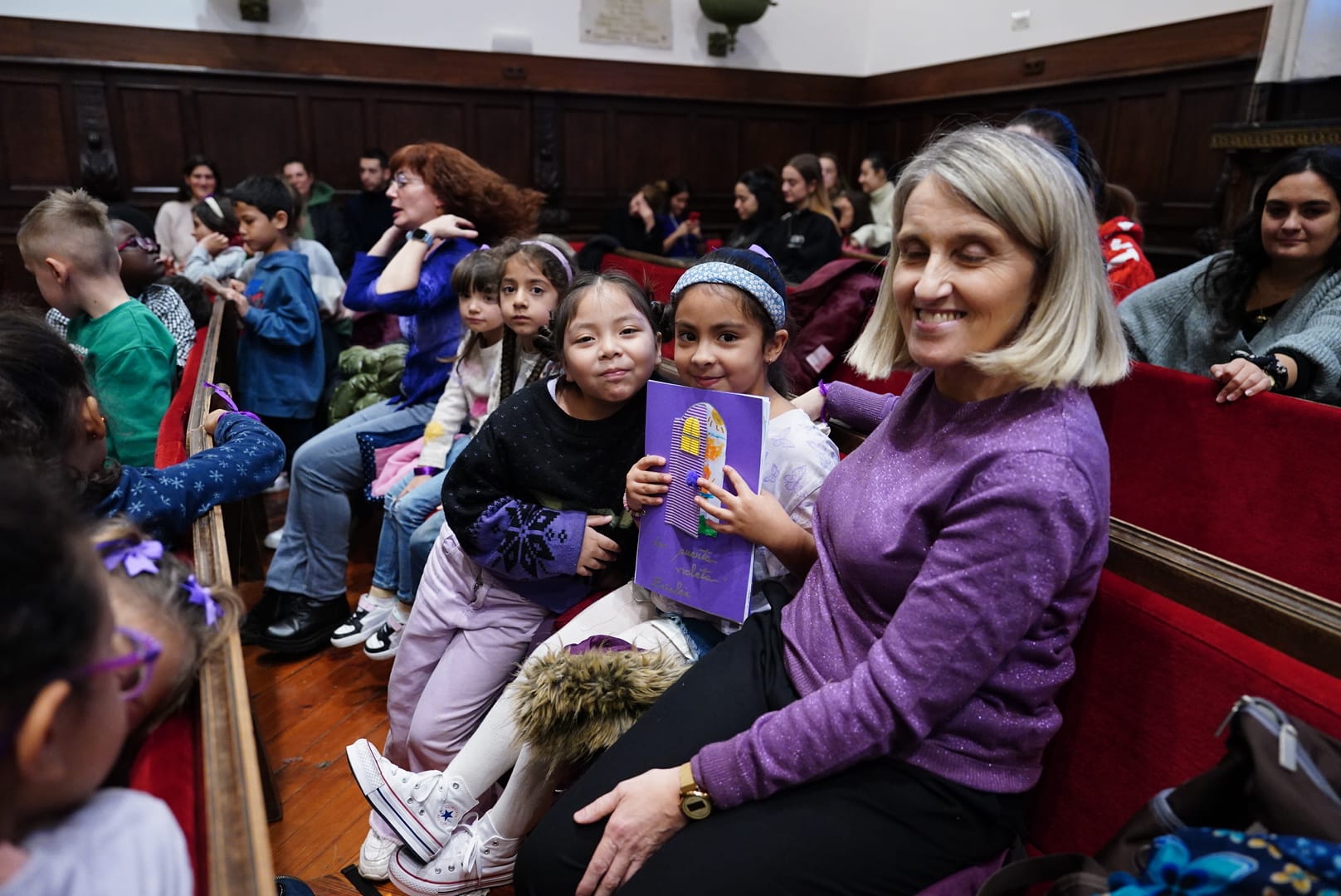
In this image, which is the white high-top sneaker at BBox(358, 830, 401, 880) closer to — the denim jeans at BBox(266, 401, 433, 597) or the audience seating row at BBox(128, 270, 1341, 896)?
the audience seating row at BBox(128, 270, 1341, 896)

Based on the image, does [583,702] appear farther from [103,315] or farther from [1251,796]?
[103,315]

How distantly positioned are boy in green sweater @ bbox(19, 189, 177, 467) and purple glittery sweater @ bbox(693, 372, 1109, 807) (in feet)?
6.77

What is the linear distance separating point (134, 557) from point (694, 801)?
29.5 inches

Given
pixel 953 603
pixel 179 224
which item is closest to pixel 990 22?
pixel 179 224

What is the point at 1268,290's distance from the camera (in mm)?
2252

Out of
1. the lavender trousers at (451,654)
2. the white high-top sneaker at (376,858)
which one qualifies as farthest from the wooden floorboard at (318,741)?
the lavender trousers at (451,654)

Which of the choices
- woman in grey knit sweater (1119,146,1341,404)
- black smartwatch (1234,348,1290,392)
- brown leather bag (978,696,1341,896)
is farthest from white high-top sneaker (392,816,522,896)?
woman in grey knit sweater (1119,146,1341,404)

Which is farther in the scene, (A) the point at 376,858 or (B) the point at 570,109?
(B) the point at 570,109

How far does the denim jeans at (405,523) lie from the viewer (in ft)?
8.12

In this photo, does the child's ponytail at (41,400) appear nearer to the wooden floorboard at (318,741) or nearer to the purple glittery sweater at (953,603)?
the wooden floorboard at (318,741)

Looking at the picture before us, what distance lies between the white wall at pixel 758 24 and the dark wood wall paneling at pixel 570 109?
3.7 inches

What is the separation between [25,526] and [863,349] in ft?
3.63

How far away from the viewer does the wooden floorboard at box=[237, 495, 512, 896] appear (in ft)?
6.24

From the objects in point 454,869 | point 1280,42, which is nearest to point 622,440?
point 454,869
